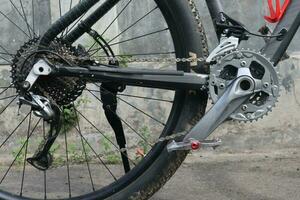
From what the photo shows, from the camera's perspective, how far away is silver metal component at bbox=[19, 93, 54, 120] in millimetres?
3256

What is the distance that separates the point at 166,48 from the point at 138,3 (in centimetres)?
Result: 48

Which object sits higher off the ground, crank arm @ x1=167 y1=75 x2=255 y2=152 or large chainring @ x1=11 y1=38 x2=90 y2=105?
large chainring @ x1=11 y1=38 x2=90 y2=105

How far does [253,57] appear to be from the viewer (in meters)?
3.08

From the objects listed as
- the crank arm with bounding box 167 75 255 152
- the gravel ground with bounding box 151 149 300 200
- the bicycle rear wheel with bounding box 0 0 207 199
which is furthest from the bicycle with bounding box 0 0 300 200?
the gravel ground with bounding box 151 149 300 200

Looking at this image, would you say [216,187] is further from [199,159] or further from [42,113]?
[42,113]

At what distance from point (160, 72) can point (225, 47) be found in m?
0.37

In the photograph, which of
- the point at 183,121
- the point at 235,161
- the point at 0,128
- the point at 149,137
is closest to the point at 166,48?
the point at 149,137

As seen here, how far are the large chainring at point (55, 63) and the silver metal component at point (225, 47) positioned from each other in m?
0.71

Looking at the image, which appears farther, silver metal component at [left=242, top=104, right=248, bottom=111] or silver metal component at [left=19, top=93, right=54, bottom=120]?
silver metal component at [left=19, top=93, right=54, bottom=120]

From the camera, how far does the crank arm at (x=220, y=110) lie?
306 centimetres

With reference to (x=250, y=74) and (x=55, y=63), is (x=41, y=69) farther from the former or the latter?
(x=250, y=74)

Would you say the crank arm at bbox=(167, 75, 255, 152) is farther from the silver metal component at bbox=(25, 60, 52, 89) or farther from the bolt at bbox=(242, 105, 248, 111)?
the silver metal component at bbox=(25, 60, 52, 89)

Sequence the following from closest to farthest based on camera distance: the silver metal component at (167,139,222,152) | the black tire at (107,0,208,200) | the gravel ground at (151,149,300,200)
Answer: the silver metal component at (167,139,222,152)
the black tire at (107,0,208,200)
the gravel ground at (151,149,300,200)

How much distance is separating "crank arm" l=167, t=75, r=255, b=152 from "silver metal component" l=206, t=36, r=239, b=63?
16 centimetres
